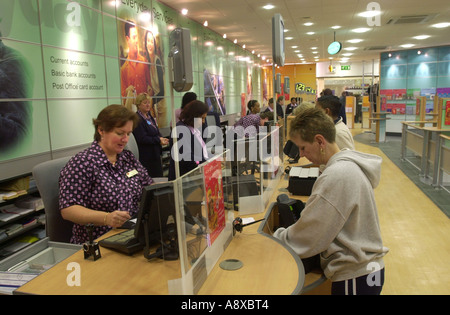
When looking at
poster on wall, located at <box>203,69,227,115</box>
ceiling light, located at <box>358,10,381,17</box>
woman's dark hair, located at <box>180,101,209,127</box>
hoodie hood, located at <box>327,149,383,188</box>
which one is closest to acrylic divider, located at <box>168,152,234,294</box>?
hoodie hood, located at <box>327,149,383,188</box>

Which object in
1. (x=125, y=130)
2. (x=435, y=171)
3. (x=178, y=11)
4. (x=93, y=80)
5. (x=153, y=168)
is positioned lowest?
(x=435, y=171)

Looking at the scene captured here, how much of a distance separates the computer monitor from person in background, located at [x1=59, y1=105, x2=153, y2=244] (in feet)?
1.02

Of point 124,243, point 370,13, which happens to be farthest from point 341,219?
point 370,13

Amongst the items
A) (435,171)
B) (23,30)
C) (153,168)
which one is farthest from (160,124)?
(435,171)

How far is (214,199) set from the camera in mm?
1664

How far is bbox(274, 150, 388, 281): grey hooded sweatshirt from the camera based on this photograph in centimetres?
155

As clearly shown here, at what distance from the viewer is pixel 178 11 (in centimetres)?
738

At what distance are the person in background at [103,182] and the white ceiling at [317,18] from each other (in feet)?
17.1

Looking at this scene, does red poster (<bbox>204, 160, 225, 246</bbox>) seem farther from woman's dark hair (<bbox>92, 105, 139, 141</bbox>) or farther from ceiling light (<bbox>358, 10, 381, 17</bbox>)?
ceiling light (<bbox>358, 10, 381, 17</bbox>)

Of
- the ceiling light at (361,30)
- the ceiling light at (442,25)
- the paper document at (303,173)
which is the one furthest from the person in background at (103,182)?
the ceiling light at (442,25)

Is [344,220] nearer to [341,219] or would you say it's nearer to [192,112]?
[341,219]

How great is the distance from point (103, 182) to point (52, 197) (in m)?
0.36
